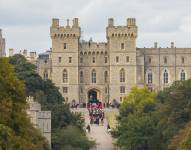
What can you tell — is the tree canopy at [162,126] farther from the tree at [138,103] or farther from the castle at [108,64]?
the castle at [108,64]

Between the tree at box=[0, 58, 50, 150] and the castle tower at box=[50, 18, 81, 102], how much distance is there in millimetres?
69157

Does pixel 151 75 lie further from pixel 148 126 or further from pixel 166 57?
pixel 148 126

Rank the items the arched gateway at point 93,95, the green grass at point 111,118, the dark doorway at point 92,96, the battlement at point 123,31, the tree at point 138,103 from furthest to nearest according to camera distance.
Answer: the dark doorway at point 92,96 < the arched gateway at point 93,95 < the battlement at point 123,31 < the green grass at point 111,118 < the tree at point 138,103

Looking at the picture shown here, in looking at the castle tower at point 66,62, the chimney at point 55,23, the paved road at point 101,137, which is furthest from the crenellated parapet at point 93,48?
the paved road at point 101,137

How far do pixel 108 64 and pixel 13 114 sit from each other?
73.6 meters

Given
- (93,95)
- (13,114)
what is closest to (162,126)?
(13,114)

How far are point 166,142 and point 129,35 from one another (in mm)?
53465

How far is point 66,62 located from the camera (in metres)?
110

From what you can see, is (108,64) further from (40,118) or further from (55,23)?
(40,118)

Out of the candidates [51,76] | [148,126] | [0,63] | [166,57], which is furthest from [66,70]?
[0,63]

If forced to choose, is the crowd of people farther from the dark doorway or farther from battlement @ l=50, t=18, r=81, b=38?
battlement @ l=50, t=18, r=81, b=38

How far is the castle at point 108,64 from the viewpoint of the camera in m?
110

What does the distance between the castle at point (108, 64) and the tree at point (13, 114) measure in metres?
69.4

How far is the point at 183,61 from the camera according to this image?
112500 mm
